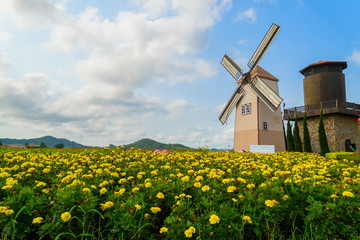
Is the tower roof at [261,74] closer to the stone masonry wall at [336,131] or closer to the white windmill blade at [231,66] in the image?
the white windmill blade at [231,66]

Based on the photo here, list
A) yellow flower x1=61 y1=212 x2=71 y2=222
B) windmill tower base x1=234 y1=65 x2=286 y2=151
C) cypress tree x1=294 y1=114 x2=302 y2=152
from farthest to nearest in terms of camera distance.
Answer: cypress tree x1=294 y1=114 x2=302 y2=152
windmill tower base x1=234 y1=65 x2=286 y2=151
yellow flower x1=61 y1=212 x2=71 y2=222

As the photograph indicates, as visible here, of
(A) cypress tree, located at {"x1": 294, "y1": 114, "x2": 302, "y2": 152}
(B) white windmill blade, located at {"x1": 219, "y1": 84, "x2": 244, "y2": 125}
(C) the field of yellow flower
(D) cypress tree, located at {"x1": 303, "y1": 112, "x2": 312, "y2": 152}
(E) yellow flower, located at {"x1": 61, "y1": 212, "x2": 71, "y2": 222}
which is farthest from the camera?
(A) cypress tree, located at {"x1": 294, "y1": 114, "x2": 302, "y2": 152}

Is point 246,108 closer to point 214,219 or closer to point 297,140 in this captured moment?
point 297,140

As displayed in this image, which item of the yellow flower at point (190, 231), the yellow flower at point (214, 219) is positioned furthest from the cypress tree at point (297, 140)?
the yellow flower at point (190, 231)

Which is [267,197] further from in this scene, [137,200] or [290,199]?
[137,200]

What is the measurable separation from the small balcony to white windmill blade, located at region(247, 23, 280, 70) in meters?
7.96

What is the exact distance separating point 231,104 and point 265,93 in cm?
364

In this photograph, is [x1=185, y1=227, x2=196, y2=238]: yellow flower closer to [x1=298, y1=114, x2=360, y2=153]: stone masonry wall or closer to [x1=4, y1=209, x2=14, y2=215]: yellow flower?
[x1=4, y1=209, x2=14, y2=215]: yellow flower

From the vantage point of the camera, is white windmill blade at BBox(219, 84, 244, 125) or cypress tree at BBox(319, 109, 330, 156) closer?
cypress tree at BBox(319, 109, 330, 156)

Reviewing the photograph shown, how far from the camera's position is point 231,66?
2366 cm

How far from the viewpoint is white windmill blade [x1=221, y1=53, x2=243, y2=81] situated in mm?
22672

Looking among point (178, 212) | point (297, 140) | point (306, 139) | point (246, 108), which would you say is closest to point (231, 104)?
point (246, 108)

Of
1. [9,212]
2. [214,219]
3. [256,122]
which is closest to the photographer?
[214,219]

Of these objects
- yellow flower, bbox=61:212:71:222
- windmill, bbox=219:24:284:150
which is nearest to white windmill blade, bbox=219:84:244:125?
windmill, bbox=219:24:284:150
